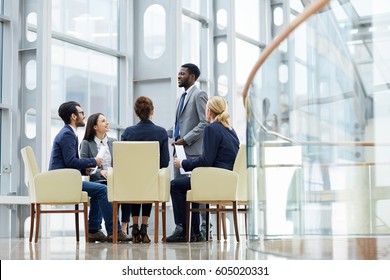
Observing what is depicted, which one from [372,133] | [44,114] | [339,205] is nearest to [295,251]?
[339,205]

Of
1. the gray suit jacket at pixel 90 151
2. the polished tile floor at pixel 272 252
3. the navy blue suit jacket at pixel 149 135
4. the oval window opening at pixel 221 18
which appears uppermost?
the oval window opening at pixel 221 18

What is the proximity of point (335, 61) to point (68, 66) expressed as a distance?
577 centimetres

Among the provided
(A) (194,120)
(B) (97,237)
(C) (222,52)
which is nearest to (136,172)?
(B) (97,237)

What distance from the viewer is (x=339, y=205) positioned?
394cm

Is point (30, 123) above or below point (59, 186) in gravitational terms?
above

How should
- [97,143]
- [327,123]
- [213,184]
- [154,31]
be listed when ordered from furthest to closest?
[154,31]
[97,143]
[213,184]
[327,123]

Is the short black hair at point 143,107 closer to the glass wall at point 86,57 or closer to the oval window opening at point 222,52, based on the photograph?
the glass wall at point 86,57

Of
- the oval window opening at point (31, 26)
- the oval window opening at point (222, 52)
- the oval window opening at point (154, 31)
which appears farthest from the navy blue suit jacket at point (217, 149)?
the oval window opening at point (222, 52)

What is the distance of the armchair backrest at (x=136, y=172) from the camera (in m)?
6.52

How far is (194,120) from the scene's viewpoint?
7.34m

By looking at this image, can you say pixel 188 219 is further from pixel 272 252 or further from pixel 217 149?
pixel 272 252

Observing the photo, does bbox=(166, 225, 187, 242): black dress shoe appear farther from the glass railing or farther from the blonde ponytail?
the glass railing

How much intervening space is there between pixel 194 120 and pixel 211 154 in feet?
2.12

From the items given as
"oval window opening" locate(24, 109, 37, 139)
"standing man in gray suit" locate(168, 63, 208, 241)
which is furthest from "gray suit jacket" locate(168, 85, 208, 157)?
"oval window opening" locate(24, 109, 37, 139)
